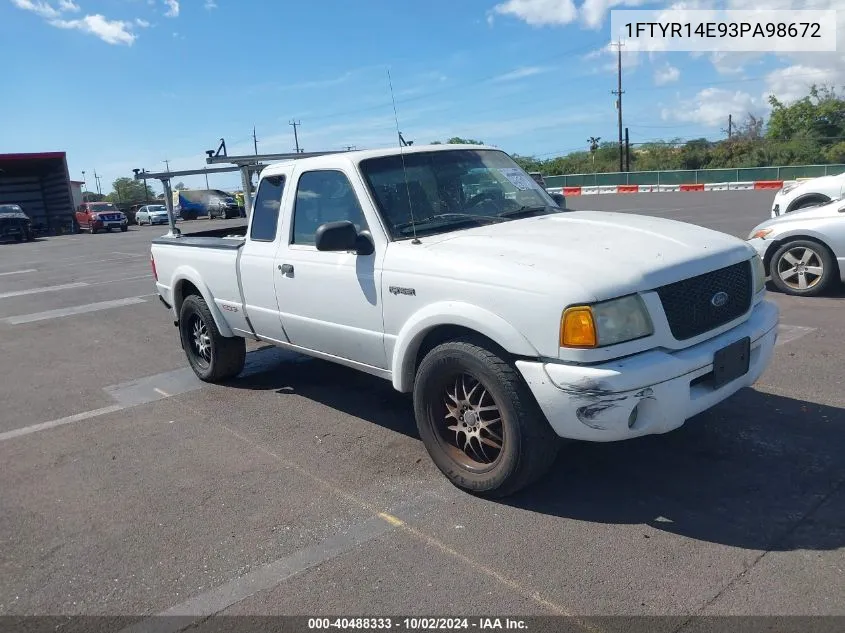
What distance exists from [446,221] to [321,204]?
948 mm

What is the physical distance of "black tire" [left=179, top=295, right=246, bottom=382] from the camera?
6262 mm

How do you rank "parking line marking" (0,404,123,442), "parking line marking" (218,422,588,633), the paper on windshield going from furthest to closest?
"parking line marking" (0,404,123,442) < the paper on windshield < "parking line marking" (218,422,588,633)

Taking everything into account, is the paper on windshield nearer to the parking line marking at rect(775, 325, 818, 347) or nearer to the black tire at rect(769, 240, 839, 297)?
the parking line marking at rect(775, 325, 818, 347)

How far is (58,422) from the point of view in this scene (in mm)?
5797

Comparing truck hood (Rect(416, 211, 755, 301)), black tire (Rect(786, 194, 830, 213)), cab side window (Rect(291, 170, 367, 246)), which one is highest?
cab side window (Rect(291, 170, 367, 246))

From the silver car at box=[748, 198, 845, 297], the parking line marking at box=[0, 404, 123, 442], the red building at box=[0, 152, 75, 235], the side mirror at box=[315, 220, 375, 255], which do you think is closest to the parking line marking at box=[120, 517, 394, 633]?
the side mirror at box=[315, 220, 375, 255]

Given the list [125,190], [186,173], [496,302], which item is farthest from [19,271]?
[125,190]

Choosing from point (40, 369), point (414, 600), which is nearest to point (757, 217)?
point (40, 369)

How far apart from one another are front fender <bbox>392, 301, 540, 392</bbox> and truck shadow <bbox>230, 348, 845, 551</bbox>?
677 mm

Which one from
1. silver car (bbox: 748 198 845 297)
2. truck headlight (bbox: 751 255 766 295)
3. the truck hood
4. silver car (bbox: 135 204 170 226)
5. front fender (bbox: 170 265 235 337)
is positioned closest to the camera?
the truck hood

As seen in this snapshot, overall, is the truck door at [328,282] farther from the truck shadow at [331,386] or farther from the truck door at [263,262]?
the truck shadow at [331,386]

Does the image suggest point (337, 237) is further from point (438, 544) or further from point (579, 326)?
point (438, 544)

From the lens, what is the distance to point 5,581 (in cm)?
344

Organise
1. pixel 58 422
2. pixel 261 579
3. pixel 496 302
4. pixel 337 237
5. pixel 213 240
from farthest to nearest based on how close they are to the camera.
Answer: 1. pixel 213 240
2. pixel 58 422
3. pixel 337 237
4. pixel 496 302
5. pixel 261 579
